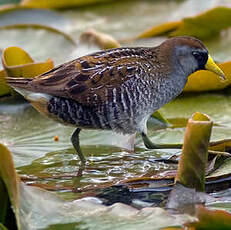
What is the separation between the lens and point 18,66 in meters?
5.04

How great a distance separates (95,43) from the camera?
5.89 meters

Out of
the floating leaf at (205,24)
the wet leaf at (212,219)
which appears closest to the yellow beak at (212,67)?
the floating leaf at (205,24)

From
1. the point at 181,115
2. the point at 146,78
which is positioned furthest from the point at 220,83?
the point at 146,78

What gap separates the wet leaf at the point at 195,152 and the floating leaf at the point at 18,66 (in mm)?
1734

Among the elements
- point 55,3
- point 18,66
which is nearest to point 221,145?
point 18,66

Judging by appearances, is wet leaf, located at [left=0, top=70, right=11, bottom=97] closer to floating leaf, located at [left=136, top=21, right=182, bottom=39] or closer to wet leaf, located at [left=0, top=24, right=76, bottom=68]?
wet leaf, located at [left=0, top=24, right=76, bottom=68]

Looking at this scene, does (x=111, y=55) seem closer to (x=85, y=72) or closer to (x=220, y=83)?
(x=85, y=72)

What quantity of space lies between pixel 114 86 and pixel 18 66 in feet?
3.11

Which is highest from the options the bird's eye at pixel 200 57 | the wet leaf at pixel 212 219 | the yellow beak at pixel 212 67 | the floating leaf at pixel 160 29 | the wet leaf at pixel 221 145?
the floating leaf at pixel 160 29

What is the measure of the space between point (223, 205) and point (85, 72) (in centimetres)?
124

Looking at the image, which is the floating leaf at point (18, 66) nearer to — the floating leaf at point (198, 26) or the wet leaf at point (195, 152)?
the floating leaf at point (198, 26)

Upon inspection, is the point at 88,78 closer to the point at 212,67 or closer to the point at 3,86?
the point at 212,67

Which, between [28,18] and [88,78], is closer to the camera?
[88,78]

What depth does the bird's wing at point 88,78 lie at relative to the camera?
434 centimetres
